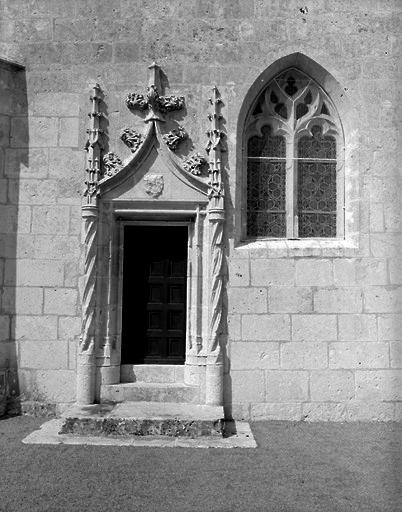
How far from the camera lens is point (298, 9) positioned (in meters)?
6.10

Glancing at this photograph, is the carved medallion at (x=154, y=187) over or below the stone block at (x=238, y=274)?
over

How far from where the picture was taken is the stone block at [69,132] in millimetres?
6020

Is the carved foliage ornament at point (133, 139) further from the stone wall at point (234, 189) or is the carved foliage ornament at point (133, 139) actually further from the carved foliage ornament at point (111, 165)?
the carved foliage ornament at point (111, 165)

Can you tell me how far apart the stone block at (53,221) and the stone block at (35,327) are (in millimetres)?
1099

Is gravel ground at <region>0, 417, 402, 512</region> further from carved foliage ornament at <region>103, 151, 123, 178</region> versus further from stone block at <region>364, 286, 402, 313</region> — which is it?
carved foliage ornament at <region>103, 151, 123, 178</region>

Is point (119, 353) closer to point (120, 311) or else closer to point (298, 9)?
point (120, 311)

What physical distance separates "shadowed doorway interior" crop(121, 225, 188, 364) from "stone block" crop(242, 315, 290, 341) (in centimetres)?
84

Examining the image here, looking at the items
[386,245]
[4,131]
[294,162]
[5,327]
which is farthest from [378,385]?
[4,131]

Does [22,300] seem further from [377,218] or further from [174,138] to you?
[377,218]

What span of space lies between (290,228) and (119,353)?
9.06ft

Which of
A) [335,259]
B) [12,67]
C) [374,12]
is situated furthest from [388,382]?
[12,67]

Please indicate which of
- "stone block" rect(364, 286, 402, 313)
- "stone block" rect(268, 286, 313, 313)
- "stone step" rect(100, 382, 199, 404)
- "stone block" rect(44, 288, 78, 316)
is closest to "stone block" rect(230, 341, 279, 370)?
"stone block" rect(268, 286, 313, 313)

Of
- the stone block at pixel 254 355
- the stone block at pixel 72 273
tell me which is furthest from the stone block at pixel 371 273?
the stone block at pixel 72 273

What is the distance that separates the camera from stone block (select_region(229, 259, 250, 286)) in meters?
5.87
